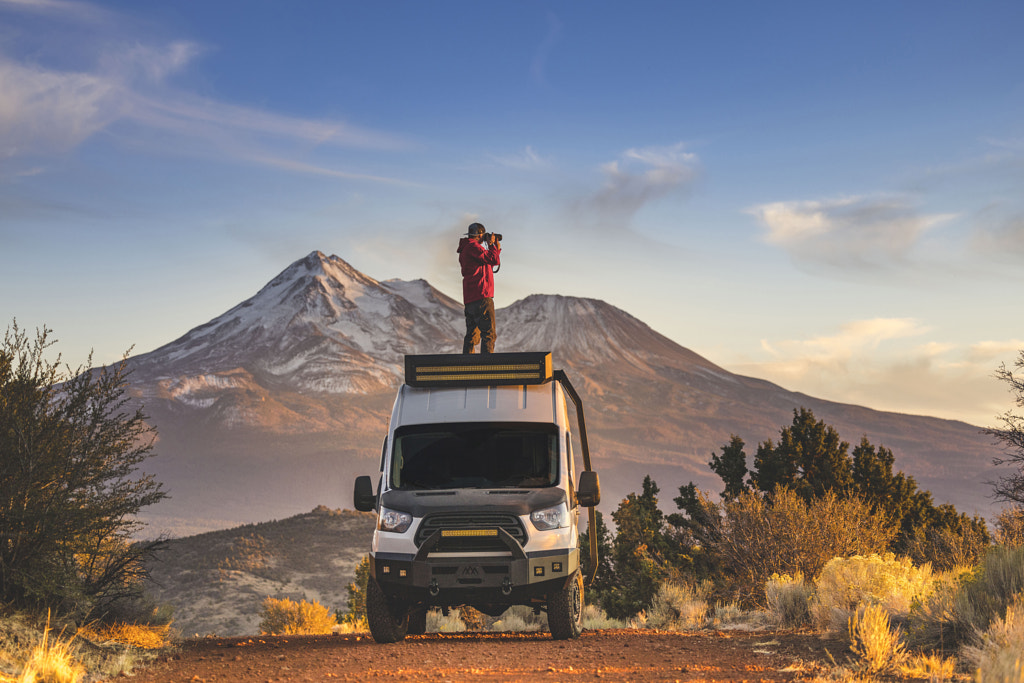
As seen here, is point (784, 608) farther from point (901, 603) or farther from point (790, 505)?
point (790, 505)

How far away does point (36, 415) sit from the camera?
13.7 metres

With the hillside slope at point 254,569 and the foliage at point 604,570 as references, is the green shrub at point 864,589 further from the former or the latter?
the hillside slope at point 254,569

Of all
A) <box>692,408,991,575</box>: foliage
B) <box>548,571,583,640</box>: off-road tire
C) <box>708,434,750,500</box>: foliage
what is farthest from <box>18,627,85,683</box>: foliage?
<box>708,434,750,500</box>: foliage

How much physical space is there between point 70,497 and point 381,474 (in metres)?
4.58

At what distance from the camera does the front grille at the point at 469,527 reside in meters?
11.6

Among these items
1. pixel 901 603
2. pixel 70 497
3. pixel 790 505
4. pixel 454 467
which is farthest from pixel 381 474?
pixel 790 505

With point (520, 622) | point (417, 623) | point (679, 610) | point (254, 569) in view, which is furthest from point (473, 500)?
point (254, 569)

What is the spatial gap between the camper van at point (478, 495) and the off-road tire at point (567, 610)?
16 mm

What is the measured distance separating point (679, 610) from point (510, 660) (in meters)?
9.34

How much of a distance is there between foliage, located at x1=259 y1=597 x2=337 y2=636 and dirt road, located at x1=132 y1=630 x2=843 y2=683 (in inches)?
765

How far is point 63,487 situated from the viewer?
1365 cm

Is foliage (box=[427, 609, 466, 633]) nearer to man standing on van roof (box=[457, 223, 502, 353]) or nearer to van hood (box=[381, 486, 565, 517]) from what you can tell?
man standing on van roof (box=[457, 223, 502, 353])

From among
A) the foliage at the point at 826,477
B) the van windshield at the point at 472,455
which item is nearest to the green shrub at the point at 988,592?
the van windshield at the point at 472,455

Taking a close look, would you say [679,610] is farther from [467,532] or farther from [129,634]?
[129,634]
